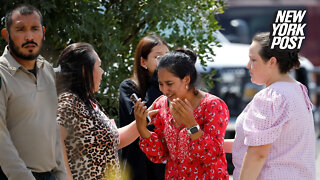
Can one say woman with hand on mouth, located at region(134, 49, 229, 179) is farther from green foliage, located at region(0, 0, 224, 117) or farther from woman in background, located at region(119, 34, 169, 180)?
green foliage, located at region(0, 0, 224, 117)

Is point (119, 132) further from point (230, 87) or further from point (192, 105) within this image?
point (230, 87)

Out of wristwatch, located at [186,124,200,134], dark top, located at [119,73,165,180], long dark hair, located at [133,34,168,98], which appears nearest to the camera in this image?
wristwatch, located at [186,124,200,134]

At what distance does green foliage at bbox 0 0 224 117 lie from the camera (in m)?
Result: 4.44

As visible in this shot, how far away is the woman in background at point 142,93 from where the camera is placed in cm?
396

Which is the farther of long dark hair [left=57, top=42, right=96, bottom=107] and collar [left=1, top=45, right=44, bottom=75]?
long dark hair [left=57, top=42, right=96, bottom=107]

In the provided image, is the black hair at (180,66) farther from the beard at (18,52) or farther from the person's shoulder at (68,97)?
the beard at (18,52)

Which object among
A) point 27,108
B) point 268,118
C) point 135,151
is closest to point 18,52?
point 27,108

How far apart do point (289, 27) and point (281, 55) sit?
1.77 ft

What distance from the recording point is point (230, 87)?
14531mm

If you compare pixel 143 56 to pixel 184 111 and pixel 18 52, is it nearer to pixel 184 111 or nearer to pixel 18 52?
pixel 184 111

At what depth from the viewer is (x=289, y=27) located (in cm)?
330

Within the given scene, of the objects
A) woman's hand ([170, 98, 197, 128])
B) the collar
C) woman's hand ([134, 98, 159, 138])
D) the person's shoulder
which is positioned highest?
the collar

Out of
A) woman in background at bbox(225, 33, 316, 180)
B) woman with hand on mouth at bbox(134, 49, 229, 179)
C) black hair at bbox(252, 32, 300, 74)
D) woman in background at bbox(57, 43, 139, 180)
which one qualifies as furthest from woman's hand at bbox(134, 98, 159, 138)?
black hair at bbox(252, 32, 300, 74)

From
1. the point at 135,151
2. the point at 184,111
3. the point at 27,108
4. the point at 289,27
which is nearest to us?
the point at 27,108
